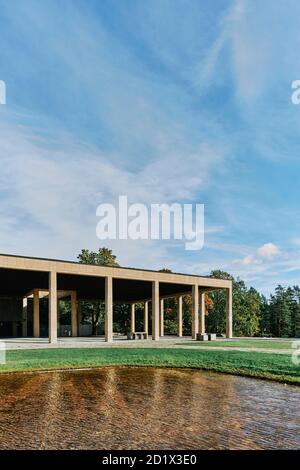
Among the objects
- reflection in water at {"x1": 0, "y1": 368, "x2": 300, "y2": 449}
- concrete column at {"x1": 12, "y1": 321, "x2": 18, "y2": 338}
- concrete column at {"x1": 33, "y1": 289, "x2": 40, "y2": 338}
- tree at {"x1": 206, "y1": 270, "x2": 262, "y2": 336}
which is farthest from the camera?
tree at {"x1": 206, "y1": 270, "x2": 262, "y2": 336}

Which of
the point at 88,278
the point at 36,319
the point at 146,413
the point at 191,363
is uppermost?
the point at 88,278

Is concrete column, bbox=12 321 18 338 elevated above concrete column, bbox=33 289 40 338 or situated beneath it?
situated beneath

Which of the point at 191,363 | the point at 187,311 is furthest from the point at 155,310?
the point at 187,311

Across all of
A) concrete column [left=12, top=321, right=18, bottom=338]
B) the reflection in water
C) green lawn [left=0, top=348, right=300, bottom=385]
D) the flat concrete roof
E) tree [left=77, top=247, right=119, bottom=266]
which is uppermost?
tree [left=77, top=247, right=119, bottom=266]

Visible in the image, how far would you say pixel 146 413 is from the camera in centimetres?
847

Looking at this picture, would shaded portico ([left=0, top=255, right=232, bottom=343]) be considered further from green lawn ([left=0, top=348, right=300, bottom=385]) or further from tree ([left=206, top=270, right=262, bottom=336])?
tree ([left=206, top=270, right=262, bottom=336])

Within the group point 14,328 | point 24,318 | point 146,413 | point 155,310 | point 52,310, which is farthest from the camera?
point 24,318

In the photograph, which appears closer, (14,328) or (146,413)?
(146,413)

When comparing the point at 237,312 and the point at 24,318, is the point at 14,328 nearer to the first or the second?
the point at 24,318

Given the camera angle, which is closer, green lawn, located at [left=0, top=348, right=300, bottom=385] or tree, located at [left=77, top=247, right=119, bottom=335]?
green lawn, located at [left=0, top=348, right=300, bottom=385]

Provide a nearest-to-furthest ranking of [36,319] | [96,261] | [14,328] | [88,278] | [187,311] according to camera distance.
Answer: [88,278] → [36,319] → [14,328] → [187,311] → [96,261]

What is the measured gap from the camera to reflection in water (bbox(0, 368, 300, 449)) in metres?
6.54

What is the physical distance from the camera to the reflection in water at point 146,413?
258 inches

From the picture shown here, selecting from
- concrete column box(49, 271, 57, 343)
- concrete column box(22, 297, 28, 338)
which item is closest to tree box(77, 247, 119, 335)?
concrete column box(22, 297, 28, 338)
